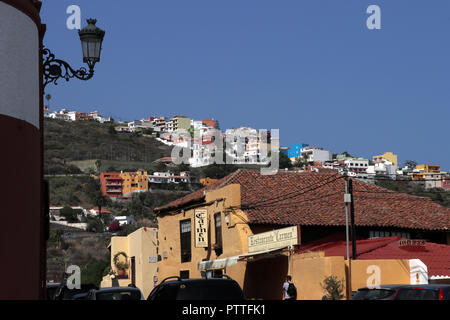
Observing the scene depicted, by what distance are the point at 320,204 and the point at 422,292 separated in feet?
77.5

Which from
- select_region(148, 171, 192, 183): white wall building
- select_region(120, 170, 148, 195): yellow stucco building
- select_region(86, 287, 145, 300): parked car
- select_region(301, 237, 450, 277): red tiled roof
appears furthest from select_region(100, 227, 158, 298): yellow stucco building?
select_region(148, 171, 192, 183): white wall building

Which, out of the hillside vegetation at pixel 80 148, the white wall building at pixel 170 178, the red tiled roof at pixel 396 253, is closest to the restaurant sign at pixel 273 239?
the red tiled roof at pixel 396 253

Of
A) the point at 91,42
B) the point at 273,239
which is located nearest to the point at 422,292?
the point at 91,42

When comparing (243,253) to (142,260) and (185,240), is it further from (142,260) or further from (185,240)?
(142,260)

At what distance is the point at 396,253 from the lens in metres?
29.8

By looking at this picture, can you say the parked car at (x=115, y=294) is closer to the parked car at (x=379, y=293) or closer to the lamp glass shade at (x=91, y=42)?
the parked car at (x=379, y=293)

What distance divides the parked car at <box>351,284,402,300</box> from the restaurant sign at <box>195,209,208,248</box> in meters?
22.9

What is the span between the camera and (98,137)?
196 m

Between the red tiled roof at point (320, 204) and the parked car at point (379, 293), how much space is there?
64.4 ft

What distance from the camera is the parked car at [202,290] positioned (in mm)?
14422

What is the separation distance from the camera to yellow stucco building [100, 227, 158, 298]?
1878 inches
